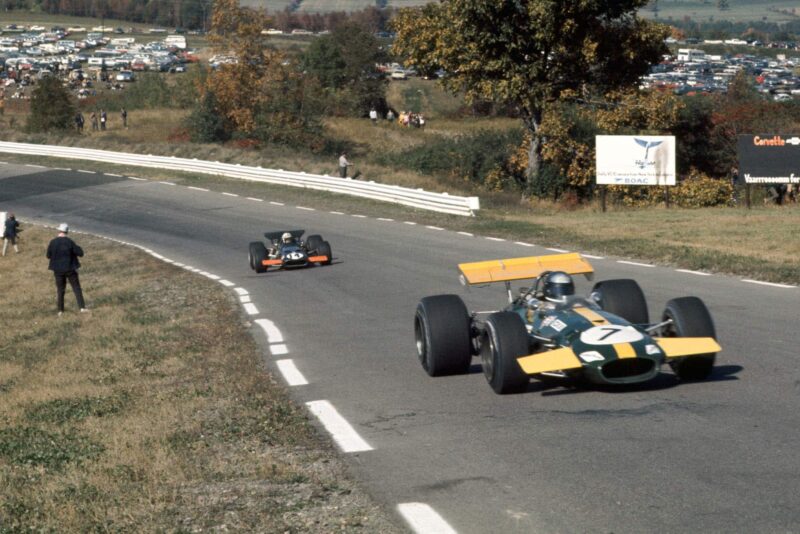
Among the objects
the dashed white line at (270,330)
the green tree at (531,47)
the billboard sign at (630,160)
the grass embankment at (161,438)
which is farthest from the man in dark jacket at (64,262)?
the green tree at (531,47)

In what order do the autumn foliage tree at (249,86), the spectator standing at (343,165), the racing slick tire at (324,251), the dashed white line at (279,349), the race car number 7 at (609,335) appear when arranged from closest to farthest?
the race car number 7 at (609,335) < the dashed white line at (279,349) < the racing slick tire at (324,251) < the spectator standing at (343,165) < the autumn foliage tree at (249,86)

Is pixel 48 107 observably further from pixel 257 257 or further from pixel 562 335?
pixel 562 335

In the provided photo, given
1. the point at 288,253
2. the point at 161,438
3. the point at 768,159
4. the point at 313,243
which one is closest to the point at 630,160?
the point at 768,159

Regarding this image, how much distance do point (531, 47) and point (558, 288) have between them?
32.5 metres

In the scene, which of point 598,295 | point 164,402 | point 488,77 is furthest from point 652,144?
point 164,402

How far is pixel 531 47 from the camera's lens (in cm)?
4250

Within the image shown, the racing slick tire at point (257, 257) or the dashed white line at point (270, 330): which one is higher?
the racing slick tire at point (257, 257)

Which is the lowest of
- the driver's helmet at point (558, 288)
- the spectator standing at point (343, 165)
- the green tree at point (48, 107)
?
the driver's helmet at point (558, 288)

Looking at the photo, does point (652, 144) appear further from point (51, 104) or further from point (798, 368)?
point (51, 104)

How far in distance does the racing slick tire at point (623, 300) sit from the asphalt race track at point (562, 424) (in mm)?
979

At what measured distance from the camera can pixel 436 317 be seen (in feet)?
37.6

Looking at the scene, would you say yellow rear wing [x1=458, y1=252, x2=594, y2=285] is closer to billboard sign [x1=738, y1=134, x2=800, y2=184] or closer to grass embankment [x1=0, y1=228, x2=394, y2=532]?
grass embankment [x1=0, y1=228, x2=394, y2=532]

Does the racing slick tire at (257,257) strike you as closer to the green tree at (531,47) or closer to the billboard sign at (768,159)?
the billboard sign at (768,159)

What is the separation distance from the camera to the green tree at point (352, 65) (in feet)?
321
